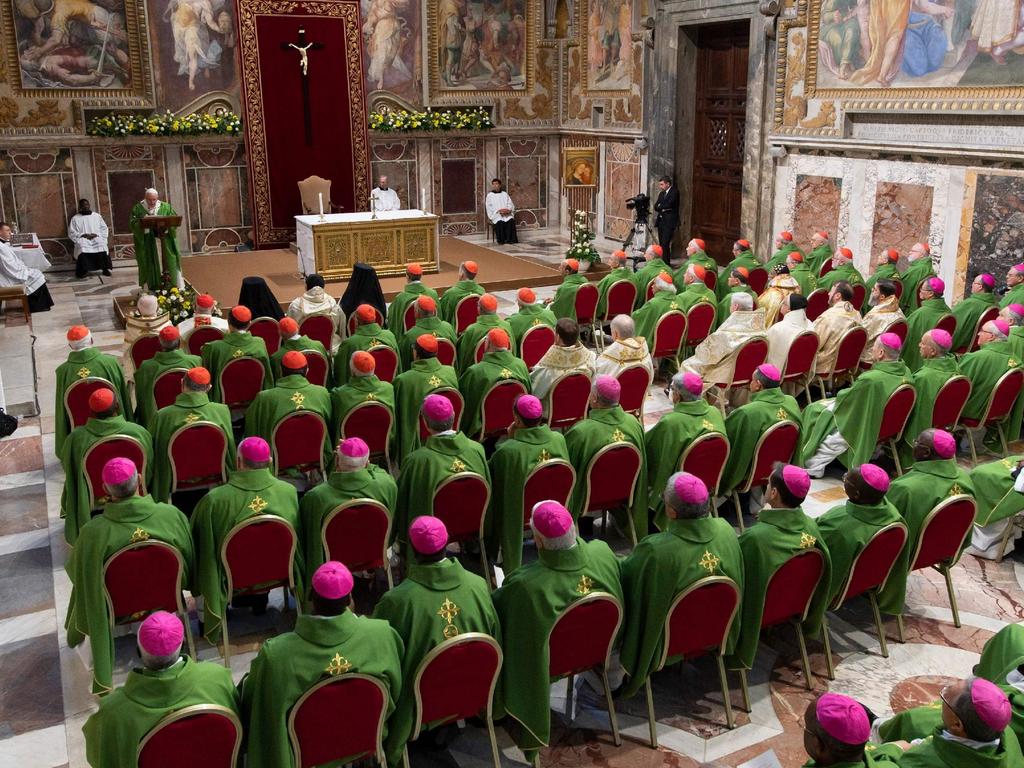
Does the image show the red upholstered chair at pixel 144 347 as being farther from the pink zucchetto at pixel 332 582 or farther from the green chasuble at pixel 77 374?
the pink zucchetto at pixel 332 582

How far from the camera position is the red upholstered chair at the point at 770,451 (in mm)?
6367

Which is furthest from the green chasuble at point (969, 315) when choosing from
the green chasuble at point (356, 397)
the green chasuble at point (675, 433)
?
the green chasuble at point (356, 397)

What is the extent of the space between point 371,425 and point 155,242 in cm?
792

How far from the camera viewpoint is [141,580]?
4.78 metres

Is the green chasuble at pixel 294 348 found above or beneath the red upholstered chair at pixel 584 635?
above

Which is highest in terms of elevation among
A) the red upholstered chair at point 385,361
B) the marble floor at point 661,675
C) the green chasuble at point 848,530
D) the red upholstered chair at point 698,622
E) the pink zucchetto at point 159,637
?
the pink zucchetto at point 159,637

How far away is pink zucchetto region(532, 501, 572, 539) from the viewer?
4.14m

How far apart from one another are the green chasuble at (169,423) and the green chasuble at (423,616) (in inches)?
112

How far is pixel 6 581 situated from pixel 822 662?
5.37 metres

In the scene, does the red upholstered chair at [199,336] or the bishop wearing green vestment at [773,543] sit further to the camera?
the red upholstered chair at [199,336]

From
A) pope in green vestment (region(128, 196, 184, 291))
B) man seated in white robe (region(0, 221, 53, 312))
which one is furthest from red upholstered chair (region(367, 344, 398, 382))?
man seated in white robe (region(0, 221, 53, 312))

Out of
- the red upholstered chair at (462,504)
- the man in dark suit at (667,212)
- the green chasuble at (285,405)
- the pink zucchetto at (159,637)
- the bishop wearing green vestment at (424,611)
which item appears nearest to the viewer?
the pink zucchetto at (159,637)

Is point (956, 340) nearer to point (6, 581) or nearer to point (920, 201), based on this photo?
point (920, 201)

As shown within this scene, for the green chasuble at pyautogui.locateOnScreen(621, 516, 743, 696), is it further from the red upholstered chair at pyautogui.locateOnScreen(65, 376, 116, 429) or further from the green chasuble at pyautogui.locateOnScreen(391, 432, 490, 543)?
the red upholstered chair at pyautogui.locateOnScreen(65, 376, 116, 429)
